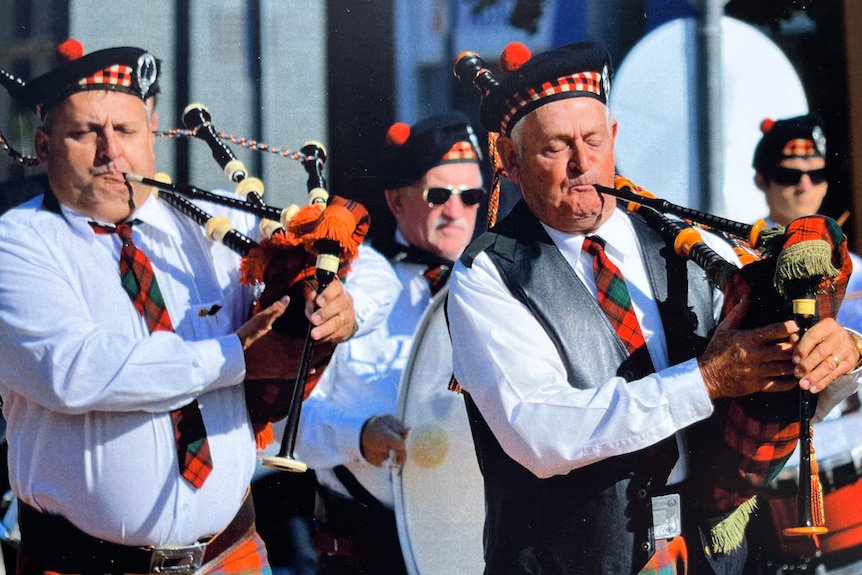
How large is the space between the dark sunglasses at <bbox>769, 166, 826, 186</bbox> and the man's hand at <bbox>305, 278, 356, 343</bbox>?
1611 millimetres

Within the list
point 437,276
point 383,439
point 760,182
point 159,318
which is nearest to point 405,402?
point 383,439

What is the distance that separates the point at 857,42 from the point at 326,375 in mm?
2239

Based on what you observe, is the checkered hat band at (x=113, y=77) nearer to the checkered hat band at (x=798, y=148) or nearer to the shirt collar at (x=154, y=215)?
the shirt collar at (x=154, y=215)

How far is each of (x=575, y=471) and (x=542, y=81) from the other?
47.0 inches

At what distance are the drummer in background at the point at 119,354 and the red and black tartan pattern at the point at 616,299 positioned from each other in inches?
29.7

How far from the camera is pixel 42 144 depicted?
3209mm

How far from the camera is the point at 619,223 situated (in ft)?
10.9

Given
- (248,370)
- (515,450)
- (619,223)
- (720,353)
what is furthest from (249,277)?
(720,353)

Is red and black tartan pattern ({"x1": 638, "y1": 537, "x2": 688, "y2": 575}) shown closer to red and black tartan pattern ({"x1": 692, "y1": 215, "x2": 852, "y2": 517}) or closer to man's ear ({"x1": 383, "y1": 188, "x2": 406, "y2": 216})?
red and black tartan pattern ({"x1": 692, "y1": 215, "x2": 852, "y2": 517})

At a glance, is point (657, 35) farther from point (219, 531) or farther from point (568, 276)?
point (219, 531)

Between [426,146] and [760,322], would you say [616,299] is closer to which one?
[760,322]

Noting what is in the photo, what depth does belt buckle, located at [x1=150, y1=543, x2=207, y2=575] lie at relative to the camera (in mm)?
2895

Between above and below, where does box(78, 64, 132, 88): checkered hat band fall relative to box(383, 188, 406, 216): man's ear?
above

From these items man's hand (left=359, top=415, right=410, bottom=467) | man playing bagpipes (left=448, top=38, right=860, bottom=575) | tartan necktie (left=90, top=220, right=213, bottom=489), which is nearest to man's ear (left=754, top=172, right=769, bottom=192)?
man playing bagpipes (left=448, top=38, right=860, bottom=575)
